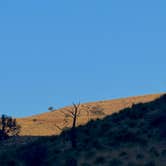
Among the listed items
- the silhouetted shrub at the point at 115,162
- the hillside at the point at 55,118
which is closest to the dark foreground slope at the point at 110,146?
the silhouetted shrub at the point at 115,162

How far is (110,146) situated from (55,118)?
235 ft

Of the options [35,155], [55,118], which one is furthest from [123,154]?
[55,118]

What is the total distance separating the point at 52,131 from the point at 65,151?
154 feet

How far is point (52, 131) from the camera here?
94688mm

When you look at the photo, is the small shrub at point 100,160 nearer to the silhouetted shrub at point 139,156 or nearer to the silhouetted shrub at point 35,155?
the silhouetted shrub at point 139,156

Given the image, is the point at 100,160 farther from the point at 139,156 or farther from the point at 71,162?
the point at 139,156

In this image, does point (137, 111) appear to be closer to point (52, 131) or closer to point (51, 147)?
point (51, 147)

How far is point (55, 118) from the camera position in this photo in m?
118

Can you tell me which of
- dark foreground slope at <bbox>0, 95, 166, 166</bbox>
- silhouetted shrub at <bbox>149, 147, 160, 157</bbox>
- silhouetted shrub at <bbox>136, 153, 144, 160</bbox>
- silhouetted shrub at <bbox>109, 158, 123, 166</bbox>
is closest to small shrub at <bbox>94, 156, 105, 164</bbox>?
dark foreground slope at <bbox>0, 95, 166, 166</bbox>

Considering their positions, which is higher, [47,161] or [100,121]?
[100,121]

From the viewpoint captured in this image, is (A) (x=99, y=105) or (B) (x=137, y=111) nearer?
(B) (x=137, y=111)

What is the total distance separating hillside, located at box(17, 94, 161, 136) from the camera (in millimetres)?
96250

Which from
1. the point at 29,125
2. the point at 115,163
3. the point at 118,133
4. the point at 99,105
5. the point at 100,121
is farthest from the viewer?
the point at 99,105

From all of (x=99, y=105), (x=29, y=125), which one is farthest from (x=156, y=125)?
(x=99, y=105)
